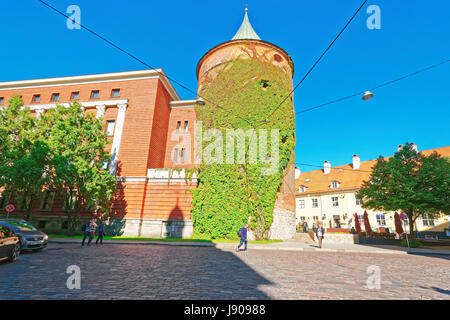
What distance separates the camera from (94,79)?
1066 inches

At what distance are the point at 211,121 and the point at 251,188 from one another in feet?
26.3

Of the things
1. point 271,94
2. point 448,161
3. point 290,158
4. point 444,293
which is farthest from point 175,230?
point 448,161

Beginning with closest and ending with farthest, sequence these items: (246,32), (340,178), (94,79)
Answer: (246,32) < (94,79) < (340,178)

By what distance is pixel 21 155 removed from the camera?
63.4 ft

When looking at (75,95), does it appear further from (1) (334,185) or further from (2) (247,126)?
(1) (334,185)

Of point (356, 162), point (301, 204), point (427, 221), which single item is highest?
point (356, 162)

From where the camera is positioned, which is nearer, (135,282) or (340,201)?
(135,282)

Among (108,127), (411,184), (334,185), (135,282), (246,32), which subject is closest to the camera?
(135,282)

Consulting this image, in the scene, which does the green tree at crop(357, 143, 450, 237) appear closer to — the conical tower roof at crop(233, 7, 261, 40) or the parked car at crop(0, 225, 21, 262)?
the conical tower roof at crop(233, 7, 261, 40)

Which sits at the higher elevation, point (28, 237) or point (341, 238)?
point (28, 237)

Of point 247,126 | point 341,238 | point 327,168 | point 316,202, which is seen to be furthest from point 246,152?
point 327,168

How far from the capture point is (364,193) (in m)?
22.5

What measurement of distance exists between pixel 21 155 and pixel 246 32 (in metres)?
26.2

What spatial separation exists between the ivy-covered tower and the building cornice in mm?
4810
